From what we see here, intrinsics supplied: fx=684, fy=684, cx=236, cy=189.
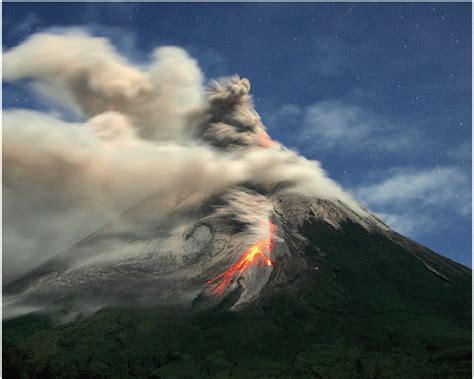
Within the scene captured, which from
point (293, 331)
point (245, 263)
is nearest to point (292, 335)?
point (293, 331)

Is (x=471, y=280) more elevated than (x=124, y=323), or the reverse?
(x=471, y=280)

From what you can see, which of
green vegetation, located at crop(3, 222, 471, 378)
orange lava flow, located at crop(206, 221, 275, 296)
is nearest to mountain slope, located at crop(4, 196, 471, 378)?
green vegetation, located at crop(3, 222, 471, 378)

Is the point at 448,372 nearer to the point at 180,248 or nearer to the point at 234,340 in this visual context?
the point at 234,340

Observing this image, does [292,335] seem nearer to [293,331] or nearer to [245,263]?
[293,331]

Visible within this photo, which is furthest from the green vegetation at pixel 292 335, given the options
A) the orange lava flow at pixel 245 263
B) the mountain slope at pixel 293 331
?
the orange lava flow at pixel 245 263

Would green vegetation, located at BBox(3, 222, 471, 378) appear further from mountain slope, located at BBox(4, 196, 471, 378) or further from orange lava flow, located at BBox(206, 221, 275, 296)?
orange lava flow, located at BBox(206, 221, 275, 296)

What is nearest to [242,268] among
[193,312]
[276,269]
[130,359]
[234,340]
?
[276,269]
